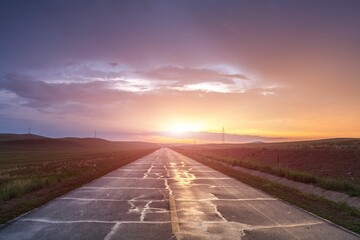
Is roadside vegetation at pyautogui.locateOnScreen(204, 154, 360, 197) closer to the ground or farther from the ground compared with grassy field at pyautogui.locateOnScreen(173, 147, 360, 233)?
farther from the ground

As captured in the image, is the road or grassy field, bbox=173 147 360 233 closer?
the road

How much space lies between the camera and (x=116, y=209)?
11742 mm

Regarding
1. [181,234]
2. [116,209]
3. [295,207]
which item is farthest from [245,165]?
[181,234]

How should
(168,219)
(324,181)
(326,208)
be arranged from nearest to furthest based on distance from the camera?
(168,219)
(326,208)
(324,181)

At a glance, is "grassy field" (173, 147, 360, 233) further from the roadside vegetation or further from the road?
the roadside vegetation

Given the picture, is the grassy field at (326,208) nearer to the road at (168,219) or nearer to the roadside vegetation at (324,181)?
the road at (168,219)

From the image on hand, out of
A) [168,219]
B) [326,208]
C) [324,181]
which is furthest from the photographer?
[324,181]

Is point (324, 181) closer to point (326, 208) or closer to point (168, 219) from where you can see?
point (326, 208)

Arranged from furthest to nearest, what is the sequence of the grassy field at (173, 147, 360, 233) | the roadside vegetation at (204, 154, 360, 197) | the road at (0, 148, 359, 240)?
the roadside vegetation at (204, 154, 360, 197), the grassy field at (173, 147, 360, 233), the road at (0, 148, 359, 240)

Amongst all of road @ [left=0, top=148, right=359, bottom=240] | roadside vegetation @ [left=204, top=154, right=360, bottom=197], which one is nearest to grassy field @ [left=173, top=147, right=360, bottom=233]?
road @ [left=0, top=148, right=359, bottom=240]

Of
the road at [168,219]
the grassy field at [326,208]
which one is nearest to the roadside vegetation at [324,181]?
the grassy field at [326,208]

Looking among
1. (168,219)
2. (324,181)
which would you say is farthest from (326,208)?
(324,181)

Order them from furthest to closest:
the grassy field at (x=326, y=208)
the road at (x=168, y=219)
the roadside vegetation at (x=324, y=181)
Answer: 1. the roadside vegetation at (x=324, y=181)
2. the grassy field at (x=326, y=208)
3. the road at (x=168, y=219)

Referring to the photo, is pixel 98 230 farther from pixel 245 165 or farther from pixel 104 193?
pixel 245 165
